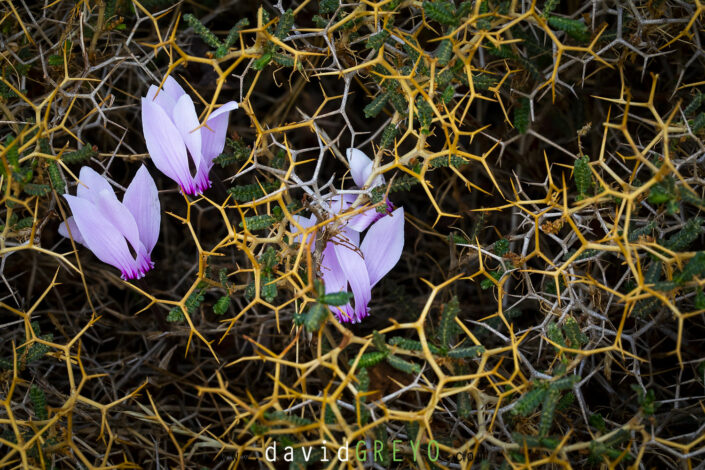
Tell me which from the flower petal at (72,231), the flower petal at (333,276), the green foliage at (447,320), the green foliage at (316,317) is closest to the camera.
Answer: the green foliage at (316,317)

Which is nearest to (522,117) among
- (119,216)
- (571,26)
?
(571,26)

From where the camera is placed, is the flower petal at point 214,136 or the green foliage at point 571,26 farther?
the flower petal at point 214,136

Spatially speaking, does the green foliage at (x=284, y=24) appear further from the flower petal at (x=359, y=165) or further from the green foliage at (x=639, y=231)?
the green foliage at (x=639, y=231)

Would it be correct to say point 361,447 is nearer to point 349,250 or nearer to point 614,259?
point 349,250

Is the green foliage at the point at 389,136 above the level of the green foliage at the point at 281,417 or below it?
above

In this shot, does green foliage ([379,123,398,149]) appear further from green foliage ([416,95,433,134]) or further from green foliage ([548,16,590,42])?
green foliage ([548,16,590,42])

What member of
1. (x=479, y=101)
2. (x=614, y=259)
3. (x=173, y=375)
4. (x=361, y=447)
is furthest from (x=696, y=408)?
(x=173, y=375)

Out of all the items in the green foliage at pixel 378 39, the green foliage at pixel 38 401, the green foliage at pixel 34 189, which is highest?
the green foliage at pixel 378 39

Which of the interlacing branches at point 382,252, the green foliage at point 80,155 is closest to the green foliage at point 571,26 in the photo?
the interlacing branches at point 382,252
